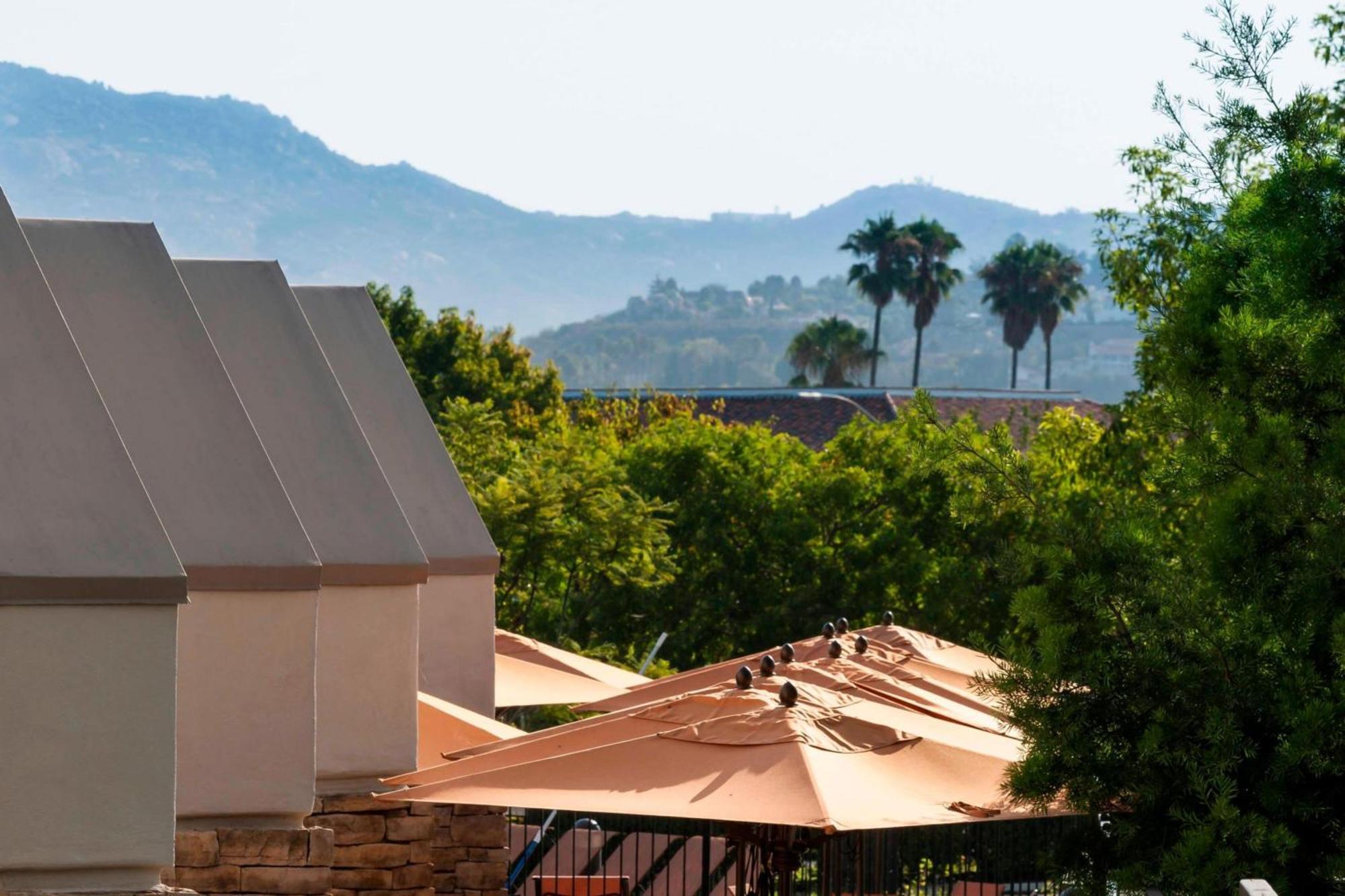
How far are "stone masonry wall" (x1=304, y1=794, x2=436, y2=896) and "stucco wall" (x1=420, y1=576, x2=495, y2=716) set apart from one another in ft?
7.19

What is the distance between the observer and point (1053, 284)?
251 feet

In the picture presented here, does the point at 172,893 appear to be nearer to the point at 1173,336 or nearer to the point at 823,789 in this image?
the point at 823,789

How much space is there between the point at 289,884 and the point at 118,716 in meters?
2.66

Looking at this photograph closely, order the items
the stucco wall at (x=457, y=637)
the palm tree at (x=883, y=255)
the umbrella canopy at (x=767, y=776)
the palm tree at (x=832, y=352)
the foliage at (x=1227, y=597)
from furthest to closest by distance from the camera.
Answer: the palm tree at (x=832, y=352) < the palm tree at (x=883, y=255) < the stucco wall at (x=457, y=637) < the umbrella canopy at (x=767, y=776) < the foliage at (x=1227, y=597)

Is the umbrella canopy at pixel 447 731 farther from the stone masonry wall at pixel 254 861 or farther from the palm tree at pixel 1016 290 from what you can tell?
the palm tree at pixel 1016 290

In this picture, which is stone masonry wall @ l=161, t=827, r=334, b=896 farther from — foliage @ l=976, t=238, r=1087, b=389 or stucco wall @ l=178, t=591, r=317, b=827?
foliage @ l=976, t=238, r=1087, b=389

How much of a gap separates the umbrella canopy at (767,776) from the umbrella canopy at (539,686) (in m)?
4.97

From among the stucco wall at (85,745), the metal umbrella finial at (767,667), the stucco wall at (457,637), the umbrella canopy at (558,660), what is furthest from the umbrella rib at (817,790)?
the umbrella canopy at (558,660)

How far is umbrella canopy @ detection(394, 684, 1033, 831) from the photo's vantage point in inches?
297

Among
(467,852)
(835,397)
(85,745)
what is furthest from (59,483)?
(835,397)

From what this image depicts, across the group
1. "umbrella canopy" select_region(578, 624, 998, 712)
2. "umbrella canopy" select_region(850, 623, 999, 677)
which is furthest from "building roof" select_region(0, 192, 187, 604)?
"umbrella canopy" select_region(850, 623, 999, 677)

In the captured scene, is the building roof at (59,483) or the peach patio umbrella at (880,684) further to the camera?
the peach patio umbrella at (880,684)

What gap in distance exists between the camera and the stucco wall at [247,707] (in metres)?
9.01

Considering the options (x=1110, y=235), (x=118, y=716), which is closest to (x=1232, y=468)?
(x=118, y=716)
